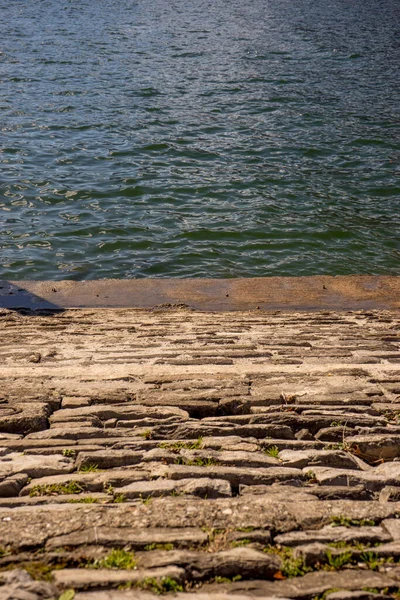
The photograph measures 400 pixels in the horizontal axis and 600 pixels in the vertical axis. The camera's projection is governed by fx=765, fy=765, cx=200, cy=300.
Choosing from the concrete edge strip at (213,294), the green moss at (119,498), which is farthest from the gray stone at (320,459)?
the concrete edge strip at (213,294)

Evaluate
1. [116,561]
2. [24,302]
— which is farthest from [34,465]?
[24,302]

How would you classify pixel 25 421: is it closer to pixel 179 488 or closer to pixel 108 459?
pixel 108 459

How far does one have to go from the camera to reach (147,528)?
9.45 ft

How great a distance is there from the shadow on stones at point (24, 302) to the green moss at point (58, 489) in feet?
16.7

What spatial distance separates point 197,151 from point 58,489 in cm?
1313

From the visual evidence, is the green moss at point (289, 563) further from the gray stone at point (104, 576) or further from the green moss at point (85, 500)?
the green moss at point (85, 500)

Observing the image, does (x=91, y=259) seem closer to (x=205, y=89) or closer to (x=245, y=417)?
(x=245, y=417)

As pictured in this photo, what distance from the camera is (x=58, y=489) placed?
326 cm

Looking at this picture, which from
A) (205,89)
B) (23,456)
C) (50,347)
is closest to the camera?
(23,456)

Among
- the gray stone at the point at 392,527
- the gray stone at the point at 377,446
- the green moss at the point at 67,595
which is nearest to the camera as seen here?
the green moss at the point at 67,595

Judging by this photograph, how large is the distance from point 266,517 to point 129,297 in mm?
6164

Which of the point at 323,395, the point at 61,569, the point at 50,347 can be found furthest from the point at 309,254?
the point at 61,569

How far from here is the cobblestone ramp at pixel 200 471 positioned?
2.61 meters

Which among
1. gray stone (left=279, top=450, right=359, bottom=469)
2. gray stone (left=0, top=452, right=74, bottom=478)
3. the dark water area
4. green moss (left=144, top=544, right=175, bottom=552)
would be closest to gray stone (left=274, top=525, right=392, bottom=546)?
green moss (left=144, top=544, right=175, bottom=552)
